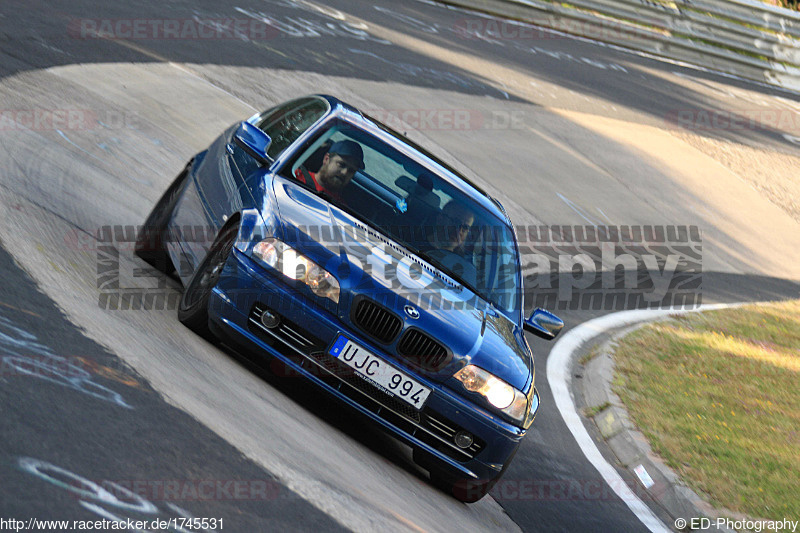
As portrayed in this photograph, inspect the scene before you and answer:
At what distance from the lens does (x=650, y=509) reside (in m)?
6.97

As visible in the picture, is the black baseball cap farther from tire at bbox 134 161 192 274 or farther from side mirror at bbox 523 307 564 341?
side mirror at bbox 523 307 564 341

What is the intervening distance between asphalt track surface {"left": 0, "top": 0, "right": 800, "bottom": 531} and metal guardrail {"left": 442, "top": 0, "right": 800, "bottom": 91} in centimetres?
74

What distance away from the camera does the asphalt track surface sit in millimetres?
4344

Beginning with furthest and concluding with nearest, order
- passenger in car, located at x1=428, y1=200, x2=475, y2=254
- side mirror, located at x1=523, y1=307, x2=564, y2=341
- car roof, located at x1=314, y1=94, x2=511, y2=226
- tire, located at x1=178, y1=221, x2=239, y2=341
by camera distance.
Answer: car roof, located at x1=314, y1=94, x2=511, y2=226 → side mirror, located at x1=523, y1=307, x2=564, y2=341 → passenger in car, located at x1=428, y1=200, x2=475, y2=254 → tire, located at x1=178, y1=221, x2=239, y2=341

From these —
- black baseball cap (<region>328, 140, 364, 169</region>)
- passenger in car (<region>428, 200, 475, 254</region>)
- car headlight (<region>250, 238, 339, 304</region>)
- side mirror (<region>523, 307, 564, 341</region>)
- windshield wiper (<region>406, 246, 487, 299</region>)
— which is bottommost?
side mirror (<region>523, 307, 564, 341</region>)

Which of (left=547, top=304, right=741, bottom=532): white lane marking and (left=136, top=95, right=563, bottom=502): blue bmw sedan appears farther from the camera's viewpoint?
(left=547, top=304, right=741, bottom=532): white lane marking

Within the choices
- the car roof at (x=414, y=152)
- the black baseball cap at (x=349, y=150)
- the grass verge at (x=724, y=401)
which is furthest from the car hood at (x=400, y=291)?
the grass verge at (x=724, y=401)

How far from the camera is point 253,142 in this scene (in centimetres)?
666

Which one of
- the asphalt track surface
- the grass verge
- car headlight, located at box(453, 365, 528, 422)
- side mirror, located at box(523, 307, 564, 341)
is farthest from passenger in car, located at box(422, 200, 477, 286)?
the grass verge

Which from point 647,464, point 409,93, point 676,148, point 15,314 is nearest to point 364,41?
point 409,93

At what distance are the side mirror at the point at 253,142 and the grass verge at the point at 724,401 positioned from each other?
3.80m

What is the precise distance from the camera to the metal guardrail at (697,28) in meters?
24.0

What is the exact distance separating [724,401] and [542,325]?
3317 millimetres

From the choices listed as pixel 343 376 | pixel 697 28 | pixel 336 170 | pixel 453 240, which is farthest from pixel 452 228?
pixel 697 28
